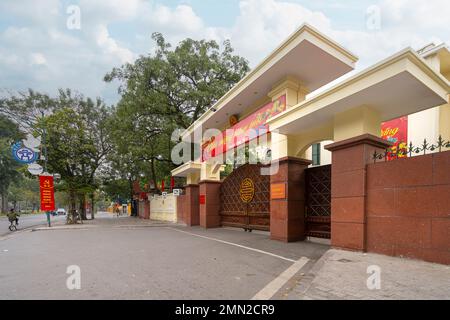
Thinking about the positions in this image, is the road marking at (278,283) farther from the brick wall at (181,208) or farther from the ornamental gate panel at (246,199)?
the brick wall at (181,208)

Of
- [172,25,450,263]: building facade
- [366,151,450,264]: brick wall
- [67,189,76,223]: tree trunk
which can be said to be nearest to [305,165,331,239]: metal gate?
[172,25,450,263]: building facade

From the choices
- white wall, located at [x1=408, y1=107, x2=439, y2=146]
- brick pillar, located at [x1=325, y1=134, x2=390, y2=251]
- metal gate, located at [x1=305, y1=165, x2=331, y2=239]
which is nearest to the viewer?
brick pillar, located at [x1=325, y1=134, x2=390, y2=251]

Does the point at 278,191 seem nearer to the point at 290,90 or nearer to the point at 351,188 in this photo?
the point at 351,188

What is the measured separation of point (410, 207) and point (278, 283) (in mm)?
3030

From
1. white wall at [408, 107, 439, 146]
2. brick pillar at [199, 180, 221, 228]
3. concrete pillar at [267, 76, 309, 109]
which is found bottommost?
brick pillar at [199, 180, 221, 228]

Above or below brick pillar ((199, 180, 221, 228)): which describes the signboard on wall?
above

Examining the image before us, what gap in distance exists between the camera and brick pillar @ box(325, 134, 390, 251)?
221 inches

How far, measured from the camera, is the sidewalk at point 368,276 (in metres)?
3.21

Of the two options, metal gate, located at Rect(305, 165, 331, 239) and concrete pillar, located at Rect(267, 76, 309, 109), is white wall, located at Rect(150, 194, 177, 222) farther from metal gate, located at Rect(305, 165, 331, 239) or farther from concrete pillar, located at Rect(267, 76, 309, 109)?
concrete pillar, located at Rect(267, 76, 309, 109)

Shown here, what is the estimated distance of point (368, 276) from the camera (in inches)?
153

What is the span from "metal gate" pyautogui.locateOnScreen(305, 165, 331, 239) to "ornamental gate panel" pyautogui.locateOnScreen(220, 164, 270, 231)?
2.03 metres

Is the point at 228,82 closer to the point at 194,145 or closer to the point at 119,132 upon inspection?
the point at 194,145

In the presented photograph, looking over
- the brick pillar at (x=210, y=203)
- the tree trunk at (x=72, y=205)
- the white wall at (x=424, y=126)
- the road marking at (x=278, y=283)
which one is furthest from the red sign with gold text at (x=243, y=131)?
the tree trunk at (x=72, y=205)

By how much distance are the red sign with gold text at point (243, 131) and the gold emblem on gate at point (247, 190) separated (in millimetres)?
1702
